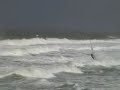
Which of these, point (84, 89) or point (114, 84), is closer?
point (84, 89)

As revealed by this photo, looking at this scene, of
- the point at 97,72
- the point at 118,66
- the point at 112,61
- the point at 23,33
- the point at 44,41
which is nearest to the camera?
the point at 97,72

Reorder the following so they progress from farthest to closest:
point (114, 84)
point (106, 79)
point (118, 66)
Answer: point (118, 66) → point (106, 79) → point (114, 84)

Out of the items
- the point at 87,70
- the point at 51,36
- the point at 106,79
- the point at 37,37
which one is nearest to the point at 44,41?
the point at 37,37

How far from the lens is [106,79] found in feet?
64.8

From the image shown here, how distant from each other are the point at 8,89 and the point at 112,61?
11.3m

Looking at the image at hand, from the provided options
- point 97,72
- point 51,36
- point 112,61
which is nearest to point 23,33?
point 51,36

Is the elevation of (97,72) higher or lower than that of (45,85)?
higher

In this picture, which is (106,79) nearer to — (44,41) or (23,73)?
(23,73)

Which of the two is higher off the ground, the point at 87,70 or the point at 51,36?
the point at 51,36

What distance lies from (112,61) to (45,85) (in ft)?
32.7

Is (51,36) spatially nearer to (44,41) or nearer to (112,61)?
Answer: (44,41)

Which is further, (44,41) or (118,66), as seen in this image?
(44,41)

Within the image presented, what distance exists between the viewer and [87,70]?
74.8ft

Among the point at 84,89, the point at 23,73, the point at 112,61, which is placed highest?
the point at 112,61
